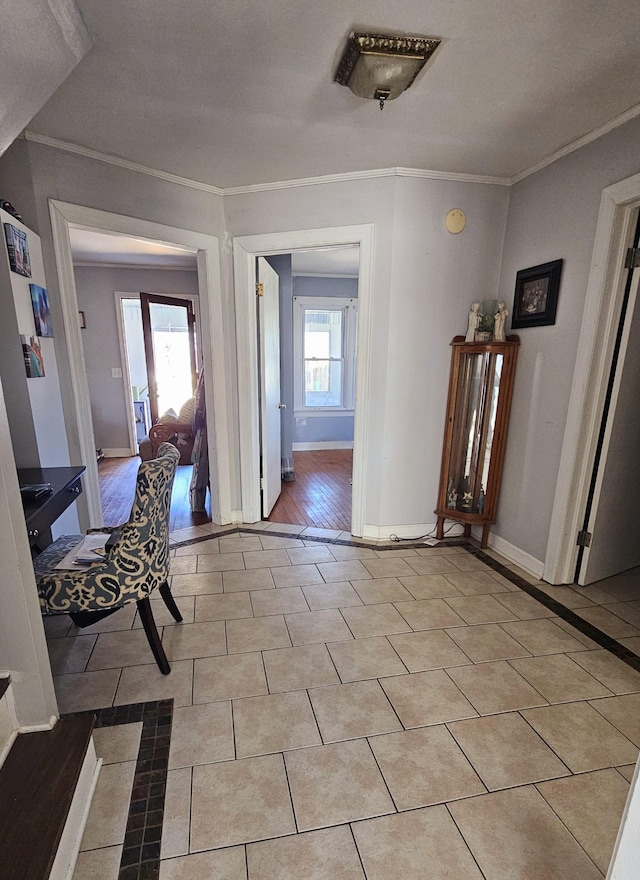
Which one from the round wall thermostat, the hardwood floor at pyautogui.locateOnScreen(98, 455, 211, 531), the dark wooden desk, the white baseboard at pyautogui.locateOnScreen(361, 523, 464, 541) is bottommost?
the hardwood floor at pyautogui.locateOnScreen(98, 455, 211, 531)

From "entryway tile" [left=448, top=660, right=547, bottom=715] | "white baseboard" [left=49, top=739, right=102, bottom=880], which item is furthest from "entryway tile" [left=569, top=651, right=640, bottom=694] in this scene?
"white baseboard" [left=49, top=739, right=102, bottom=880]

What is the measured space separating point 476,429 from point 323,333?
3.70m

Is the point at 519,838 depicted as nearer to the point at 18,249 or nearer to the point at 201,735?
the point at 201,735

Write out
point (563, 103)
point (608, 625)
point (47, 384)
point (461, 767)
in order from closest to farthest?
point (461, 767), point (563, 103), point (608, 625), point (47, 384)

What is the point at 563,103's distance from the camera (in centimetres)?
183

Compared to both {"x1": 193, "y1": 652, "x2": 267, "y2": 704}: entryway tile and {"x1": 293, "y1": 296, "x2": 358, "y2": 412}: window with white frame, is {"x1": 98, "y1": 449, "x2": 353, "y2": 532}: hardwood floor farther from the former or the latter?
{"x1": 193, "y1": 652, "x2": 267, "y2": 704}: entryway tile

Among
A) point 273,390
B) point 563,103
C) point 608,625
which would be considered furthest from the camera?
point 273,390

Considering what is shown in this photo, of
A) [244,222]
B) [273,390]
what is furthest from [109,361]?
[244,222]

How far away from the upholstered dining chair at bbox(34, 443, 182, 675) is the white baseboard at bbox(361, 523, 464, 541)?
166 centimetres

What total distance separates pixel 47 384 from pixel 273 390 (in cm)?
175

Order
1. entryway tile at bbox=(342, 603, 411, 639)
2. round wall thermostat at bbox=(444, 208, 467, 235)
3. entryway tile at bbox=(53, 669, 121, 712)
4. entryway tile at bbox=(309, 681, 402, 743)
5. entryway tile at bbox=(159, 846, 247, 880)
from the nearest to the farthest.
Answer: entryway tile at bbox=(159, 846, 247, 880), entryway tile at bbox=(309, 681, 402, 743), entryway tile at bbox=(53, 669, 121, 712), entryway tile at bbox=(342, 603, 411, 639), round wall thermostat at bbox=(444, 208, 467, 235)

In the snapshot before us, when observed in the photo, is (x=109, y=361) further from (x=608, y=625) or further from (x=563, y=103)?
(x=608, y=625)

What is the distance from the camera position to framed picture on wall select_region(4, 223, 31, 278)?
1.89 m

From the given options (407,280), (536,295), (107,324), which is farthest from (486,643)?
(107,324)
